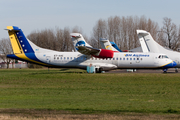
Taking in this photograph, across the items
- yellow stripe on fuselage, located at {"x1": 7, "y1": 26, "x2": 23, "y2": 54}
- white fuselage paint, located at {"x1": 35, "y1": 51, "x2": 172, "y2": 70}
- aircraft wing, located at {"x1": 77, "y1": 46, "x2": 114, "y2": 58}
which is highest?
yellow stripe on fuselage, located at {"x1": 7, "y1": 26, "x2": 23, "y2": 54}

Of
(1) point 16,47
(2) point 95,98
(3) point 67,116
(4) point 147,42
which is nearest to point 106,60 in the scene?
(1) point 16,47

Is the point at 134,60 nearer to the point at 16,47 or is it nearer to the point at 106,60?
the point at 106,60

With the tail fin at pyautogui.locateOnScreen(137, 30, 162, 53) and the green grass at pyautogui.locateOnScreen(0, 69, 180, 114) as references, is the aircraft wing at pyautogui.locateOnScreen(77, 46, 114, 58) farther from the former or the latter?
the green grass at pyautogui.locateOnScreen(0, 69, 180, 114)

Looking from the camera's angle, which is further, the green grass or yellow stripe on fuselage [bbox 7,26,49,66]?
yellow stripe on fuselage [bbox 7,26,49,66]

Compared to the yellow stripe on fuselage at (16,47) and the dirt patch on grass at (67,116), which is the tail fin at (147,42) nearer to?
the yellow stripe on fuselage at (16,47)

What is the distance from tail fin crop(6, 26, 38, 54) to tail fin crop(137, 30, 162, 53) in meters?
21.9

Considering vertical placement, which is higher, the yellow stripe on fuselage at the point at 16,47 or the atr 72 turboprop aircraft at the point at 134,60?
the yellow stripe on fuselage at the point at 16,47

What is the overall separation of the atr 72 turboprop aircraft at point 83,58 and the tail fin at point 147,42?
11.5m

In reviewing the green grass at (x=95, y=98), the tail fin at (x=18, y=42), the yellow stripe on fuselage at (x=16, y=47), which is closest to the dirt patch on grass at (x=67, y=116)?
the green grass at (x=95, y=98)

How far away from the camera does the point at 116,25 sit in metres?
88.9

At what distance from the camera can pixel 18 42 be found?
39.5 m

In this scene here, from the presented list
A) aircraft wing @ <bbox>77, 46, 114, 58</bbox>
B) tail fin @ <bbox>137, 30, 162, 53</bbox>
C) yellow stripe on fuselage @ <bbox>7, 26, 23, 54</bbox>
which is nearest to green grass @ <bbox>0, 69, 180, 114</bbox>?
aircraft wing @ <bbox>77, 46, 114, 58</bbox>

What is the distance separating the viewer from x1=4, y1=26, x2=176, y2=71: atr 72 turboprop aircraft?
38875 millimetres

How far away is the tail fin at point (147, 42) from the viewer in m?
50.5
